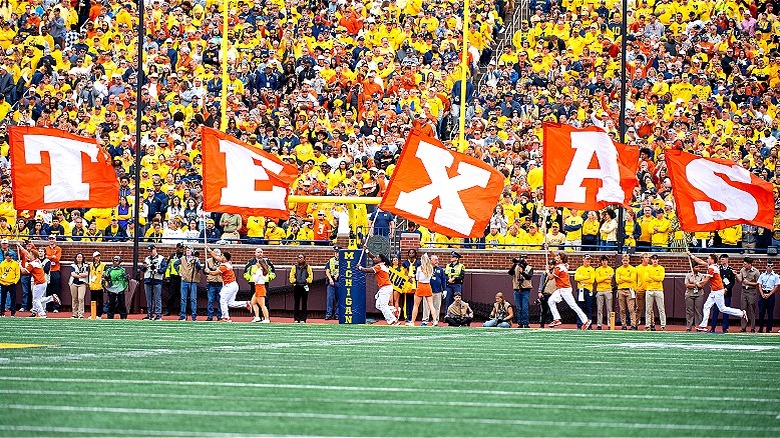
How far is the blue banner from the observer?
26.7 metres

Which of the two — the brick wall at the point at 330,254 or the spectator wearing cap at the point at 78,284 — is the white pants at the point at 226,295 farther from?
the spectator wearing cap at the point at 78,284

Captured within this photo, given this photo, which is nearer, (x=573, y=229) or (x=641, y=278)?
(x=641, y=278)

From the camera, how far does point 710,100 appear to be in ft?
101

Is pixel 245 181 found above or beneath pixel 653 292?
above

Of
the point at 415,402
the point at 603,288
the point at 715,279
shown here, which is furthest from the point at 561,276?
the point at 415,402

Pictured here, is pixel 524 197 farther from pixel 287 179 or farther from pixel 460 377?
pixel 460 377

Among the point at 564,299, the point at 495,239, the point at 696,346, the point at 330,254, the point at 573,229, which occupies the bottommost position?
the point at 696,346

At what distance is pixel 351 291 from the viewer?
2677cm

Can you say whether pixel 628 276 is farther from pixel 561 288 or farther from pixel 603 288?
pixel 561 288

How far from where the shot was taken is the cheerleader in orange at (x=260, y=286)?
90.2 feet

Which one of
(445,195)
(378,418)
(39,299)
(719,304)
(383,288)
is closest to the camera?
(378,418)

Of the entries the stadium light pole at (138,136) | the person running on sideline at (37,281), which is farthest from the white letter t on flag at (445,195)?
the person running on sideline at (37,281)

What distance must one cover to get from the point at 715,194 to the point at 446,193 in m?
4.50

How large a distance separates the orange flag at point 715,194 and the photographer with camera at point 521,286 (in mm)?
3909
